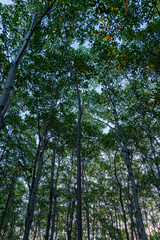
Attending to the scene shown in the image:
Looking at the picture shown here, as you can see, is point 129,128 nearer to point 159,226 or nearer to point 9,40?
point 9,40

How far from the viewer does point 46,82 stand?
37.2 ft

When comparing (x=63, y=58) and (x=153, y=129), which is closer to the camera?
(x=63, y=58)

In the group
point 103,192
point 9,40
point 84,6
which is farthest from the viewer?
point 103,192

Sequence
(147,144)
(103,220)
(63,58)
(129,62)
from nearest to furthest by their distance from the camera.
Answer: (129,62), (63,58), (147,144), (103,220)

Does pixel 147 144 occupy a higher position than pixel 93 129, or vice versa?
pixel 93 129

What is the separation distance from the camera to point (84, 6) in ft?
24.1

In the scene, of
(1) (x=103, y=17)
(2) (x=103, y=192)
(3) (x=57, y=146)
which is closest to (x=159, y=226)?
(2) (x=103, y=192)

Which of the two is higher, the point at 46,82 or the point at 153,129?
the point at 46,82

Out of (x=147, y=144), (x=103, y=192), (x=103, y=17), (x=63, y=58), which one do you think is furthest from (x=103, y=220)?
(x=103, y=17)

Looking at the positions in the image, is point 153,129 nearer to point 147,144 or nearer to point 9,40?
point 147,144

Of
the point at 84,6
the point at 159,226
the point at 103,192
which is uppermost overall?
the point at 84,6

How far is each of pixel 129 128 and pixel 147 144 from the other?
4.99m

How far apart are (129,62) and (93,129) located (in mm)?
8817

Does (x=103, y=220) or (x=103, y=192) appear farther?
(x=103, y=220)
